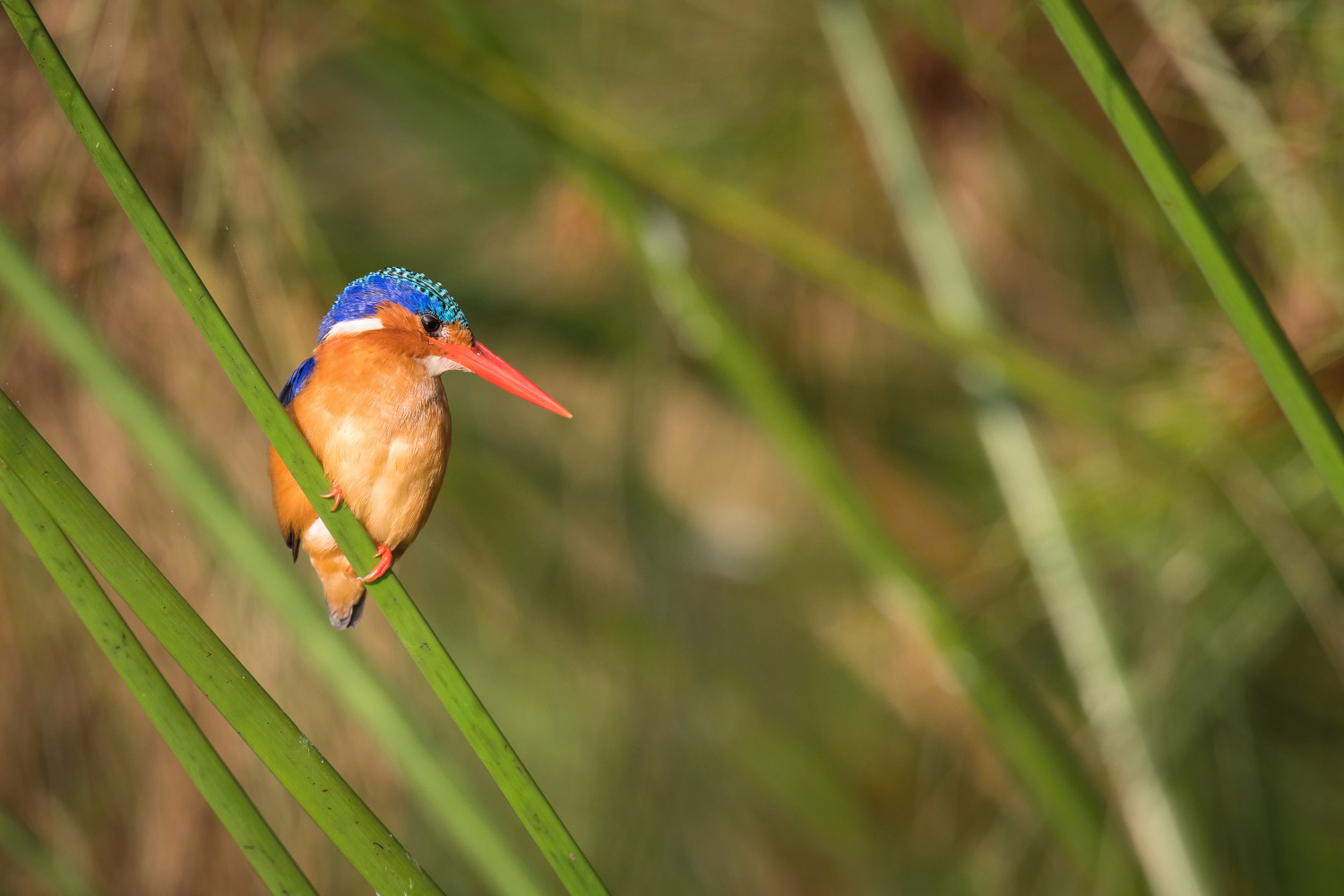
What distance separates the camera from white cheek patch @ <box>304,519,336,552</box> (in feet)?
1.54

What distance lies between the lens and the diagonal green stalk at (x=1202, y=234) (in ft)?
1.39

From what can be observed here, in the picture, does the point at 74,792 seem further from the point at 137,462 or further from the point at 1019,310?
the point at 1019,310

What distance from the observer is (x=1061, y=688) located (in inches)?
55.0

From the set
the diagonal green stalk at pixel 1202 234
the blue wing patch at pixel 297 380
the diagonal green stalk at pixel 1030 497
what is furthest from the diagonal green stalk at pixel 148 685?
the diagonal green stalk at pixel 1030 497

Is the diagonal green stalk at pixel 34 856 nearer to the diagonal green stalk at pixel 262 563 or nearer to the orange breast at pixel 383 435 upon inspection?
the diagonal green stalk at pixel 262 563

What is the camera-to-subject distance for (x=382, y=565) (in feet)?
1.33

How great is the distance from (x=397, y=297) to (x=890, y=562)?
543 millimetres

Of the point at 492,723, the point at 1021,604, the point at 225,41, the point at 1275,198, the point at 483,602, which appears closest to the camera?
the point at 492,723

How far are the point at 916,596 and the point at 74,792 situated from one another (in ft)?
3.01

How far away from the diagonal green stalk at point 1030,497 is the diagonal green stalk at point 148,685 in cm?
74

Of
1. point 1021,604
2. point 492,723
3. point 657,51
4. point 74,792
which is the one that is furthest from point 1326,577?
point 74,792

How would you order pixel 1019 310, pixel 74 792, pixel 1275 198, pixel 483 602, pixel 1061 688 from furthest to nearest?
pixel 1019 310 < pixel 1061 688 < pixel 483 602 < pixel 74 792 < pixel 1275 198

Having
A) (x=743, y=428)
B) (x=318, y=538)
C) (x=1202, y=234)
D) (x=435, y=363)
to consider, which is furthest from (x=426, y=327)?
(x=743, y=428)

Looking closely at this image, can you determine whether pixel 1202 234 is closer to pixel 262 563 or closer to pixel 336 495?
pixel 336 495
